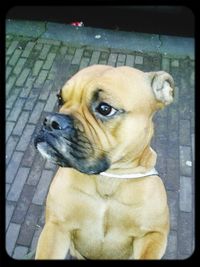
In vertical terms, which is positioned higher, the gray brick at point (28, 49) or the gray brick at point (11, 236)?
the gray brick at point (28, 49)

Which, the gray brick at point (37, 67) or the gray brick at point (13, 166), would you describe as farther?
the gray brick at point (37, 67)

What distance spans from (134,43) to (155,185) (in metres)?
3.06

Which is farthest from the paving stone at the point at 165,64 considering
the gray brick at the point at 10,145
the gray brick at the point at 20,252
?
the gray brick at the point at 20,252

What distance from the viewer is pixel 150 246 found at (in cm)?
217

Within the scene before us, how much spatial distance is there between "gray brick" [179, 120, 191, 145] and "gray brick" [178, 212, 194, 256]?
2.70 feet

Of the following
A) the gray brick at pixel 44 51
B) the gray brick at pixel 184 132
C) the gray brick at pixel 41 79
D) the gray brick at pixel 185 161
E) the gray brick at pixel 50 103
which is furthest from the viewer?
the gray brick at pixel 44 51

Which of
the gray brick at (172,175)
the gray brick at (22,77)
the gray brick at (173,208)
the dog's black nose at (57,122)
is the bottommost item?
the gray brick at (173,208)

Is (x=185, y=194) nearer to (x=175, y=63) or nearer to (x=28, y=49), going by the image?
(x=175, y=63)

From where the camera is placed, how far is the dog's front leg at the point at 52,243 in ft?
7.16

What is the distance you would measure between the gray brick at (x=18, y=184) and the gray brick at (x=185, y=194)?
1262 millimetres

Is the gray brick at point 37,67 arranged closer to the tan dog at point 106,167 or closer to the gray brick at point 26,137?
the gray brick at point 26,137

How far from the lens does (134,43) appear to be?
502 centimetres

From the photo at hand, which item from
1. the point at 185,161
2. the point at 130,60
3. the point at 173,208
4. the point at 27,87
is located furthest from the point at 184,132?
the point at 27,87
